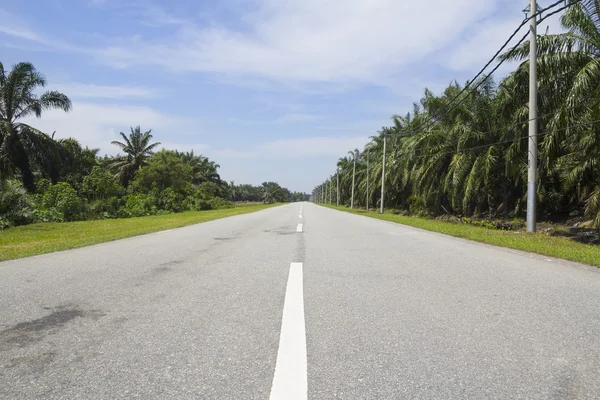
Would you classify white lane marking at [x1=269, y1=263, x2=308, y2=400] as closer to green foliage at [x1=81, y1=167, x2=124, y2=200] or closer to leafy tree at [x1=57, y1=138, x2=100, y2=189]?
green foliage at [x1=81, y1=167, x2=124, y2=200]

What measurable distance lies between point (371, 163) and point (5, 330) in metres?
51.1

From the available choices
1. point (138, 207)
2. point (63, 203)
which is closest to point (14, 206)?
point (63, 203)

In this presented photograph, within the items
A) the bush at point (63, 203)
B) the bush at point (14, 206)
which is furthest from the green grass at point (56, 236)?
the bush at point (63, 203)

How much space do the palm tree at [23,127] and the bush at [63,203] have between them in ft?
14.5

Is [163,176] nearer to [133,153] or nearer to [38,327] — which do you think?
[133,153]

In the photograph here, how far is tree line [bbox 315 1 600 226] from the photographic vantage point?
13484mm

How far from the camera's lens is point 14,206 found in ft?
61.3

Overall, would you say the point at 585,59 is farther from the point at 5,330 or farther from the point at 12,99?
the point at 12,99

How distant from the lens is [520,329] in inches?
142

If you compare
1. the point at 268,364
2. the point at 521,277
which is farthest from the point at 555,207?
the point at 268,364

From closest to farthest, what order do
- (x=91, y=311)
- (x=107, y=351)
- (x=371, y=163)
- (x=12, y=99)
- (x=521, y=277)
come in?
(x=107, y=351) → (x=91, y=311) → (x=521, y=277) → (x=12, y=99) → (x=371, y=163)

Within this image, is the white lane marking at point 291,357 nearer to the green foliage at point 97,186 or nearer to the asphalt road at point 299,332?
the asphalt road at point 299,332

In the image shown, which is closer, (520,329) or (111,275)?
(520,329)

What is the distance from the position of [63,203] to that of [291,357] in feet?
79.7
